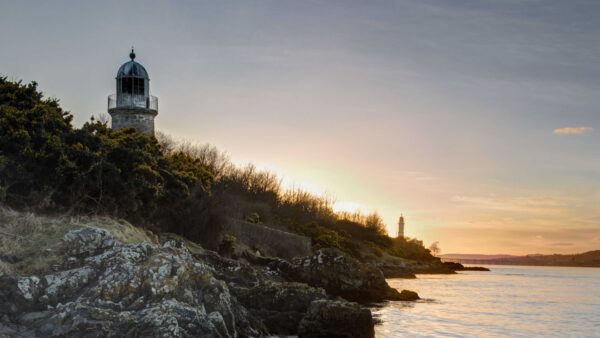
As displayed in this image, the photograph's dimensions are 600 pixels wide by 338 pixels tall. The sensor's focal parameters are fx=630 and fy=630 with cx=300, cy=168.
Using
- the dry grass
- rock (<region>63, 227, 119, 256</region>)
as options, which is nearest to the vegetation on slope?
the dry grass

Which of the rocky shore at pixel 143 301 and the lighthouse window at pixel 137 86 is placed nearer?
the rocky shore at pixel 143 301

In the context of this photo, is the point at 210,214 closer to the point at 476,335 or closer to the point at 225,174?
the point at 476,335

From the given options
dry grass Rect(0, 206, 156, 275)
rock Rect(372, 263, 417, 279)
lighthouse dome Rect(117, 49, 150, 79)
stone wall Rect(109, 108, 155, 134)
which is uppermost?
lighthouse dome Rect(117, 49, 150, 79)

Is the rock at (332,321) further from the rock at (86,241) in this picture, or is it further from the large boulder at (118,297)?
the rock at (86,241)

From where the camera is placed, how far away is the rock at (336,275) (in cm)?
2692

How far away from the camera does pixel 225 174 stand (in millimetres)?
66812

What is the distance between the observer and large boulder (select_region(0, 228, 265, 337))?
12.2 metres

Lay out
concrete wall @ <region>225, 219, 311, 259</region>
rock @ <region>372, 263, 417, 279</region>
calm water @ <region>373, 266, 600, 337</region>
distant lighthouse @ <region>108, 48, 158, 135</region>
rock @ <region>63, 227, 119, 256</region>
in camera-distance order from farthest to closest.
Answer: rock @ <region>372, 263, 417, 279</region>, distant lighthouse @ <region>108, 48, 158, 135</region>, concrete wall @ <region>225, 219, 311, 259</region>, calm water @ <region>373, 266, 600, 337</region>, rock @ <region>63, 227, 119, 256</region>

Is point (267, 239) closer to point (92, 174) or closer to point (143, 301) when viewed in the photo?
point (92, 174)

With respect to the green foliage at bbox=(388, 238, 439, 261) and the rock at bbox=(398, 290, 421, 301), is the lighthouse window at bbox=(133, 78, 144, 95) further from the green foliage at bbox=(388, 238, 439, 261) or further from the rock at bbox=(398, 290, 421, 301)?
the green foliage at bbox=(388, 238, 439, 261)

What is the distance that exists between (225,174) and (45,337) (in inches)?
2174

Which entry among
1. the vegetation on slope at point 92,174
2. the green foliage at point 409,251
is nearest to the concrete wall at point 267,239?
the vegetation on slope at point 92,174

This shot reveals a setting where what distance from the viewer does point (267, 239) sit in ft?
137

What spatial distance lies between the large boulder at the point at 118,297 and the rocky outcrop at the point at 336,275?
1151 cm
